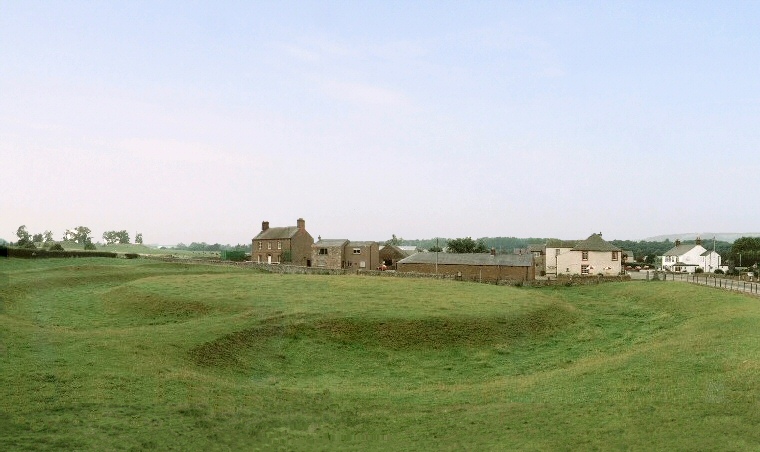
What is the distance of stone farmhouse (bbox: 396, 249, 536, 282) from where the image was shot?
288 feet

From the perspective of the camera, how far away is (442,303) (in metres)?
47.3

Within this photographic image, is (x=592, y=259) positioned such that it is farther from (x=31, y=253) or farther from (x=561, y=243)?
(x=31, y=253)

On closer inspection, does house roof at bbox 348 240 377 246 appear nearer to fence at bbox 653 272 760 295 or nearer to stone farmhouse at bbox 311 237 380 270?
stone farmhouse at bbox 311 237 380 270

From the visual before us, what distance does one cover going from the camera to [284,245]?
11950cm

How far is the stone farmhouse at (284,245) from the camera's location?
4675 inches

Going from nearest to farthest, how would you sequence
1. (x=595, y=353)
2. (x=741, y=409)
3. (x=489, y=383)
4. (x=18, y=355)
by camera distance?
(x=741, y=409) < (x=18, y=355) < (x=489, y=383) < (x=595, y=353)

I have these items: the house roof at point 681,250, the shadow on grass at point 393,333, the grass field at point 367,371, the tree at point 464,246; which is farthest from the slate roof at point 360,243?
the house roof at point 681,250

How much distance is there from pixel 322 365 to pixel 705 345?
72.5ft

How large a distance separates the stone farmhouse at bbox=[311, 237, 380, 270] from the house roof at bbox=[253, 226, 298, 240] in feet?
38.1

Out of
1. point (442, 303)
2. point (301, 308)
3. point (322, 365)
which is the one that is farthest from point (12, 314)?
point (442, 303)

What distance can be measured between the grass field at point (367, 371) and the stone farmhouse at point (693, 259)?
3666 inches

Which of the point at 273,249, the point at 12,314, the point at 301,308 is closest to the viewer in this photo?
the point at 12,314

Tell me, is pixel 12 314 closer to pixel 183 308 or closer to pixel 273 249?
pixel 183 308

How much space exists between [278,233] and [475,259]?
51.9 meters
